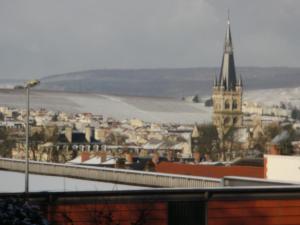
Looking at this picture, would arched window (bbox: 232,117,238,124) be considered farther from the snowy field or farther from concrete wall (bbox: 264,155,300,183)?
concrete wall (bbox: 264,155,300,183)

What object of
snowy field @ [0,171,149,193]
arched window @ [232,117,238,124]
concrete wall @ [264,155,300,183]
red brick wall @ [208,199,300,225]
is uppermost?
arched window @ [232,117,238,124]

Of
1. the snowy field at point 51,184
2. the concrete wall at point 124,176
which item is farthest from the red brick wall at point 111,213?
the concrete wall at point 124,176

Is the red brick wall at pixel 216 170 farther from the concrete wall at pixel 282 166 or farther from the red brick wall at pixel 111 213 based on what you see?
the red brick wall at pixel 111 213

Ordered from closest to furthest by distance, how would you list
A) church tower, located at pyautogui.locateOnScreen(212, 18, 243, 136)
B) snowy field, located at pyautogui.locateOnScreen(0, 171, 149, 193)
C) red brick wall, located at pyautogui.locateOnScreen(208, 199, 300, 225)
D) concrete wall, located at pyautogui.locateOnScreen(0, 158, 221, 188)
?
1. red brick wall, located at pyautogui.locateOnScreen(208, 199, 300, 225)
2. snowy field, located at pyautogui.locateOnScreen(0, 171, 149, 193)
3. concrete wall, located at pyautogui.locateOnScreen(0, 158, 221, 188)
4. church tower, located at pyautogui.locateOnScreen(212, 18, 243, 136)

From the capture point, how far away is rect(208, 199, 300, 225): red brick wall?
22.2 m

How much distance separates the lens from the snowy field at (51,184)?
3518 cm

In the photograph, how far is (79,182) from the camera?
129ft

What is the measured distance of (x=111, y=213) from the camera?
19.8 meters

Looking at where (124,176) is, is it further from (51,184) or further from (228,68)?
(228,68)

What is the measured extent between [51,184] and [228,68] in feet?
517

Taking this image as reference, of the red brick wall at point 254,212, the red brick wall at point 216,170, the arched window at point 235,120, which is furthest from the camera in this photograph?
the arched window at point 235,120

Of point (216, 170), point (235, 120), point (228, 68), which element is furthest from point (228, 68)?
point (216, 170)

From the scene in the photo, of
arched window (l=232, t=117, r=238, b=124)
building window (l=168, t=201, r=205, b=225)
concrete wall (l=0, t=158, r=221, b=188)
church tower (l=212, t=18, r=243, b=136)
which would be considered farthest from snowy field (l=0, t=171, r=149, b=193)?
church tower (l=212, t=18, r=243, b=136)

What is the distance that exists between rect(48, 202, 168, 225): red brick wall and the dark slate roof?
558ft
